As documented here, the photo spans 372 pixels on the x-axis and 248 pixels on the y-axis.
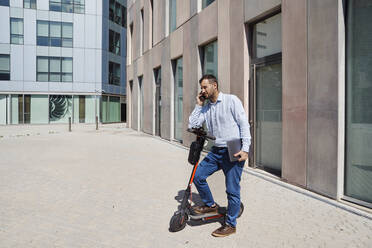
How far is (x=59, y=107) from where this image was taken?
1223 inches

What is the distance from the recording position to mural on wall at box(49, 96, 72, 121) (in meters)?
30.8

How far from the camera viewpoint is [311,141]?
5352mm

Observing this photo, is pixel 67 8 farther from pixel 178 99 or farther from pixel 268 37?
pixel 268 37

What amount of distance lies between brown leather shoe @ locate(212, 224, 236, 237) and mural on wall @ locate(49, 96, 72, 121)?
99.7 ft

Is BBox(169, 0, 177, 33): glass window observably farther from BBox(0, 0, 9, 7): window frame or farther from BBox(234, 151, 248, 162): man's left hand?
BBox(0, 0, 9, 7): window frame

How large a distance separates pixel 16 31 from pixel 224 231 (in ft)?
107

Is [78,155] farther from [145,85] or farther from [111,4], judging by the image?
[111,4]

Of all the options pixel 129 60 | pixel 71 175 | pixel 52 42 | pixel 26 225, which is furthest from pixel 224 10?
Result: pixel 52 42

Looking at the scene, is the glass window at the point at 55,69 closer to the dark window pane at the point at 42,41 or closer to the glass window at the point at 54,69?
the glass window at the point at 54,69

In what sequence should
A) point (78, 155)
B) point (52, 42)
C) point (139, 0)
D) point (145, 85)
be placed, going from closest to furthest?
point (78, 155)
point (145, 85)
point (139, 0)
point (52, 42)

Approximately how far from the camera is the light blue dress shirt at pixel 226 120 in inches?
134

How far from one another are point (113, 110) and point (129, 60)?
1217cm

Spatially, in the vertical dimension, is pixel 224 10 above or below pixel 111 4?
below

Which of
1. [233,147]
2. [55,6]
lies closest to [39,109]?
[55,6]
